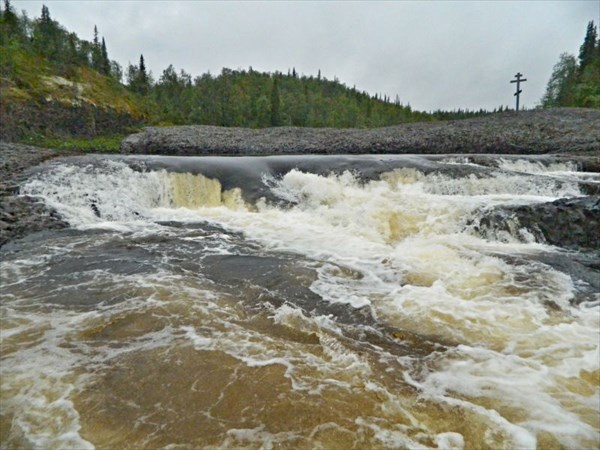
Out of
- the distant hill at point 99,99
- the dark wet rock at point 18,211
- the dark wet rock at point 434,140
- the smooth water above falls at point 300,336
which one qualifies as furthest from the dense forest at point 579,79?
the dark wet rock at point 18,211

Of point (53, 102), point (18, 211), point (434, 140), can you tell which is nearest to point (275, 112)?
point (53, 102)

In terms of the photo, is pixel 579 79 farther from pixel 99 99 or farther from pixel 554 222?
pixel 99 99

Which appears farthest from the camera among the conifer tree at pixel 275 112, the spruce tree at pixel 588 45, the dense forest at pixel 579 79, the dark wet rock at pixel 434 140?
the conifer tree at pixel 275 112

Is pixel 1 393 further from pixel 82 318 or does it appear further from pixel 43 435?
pixel 82 318

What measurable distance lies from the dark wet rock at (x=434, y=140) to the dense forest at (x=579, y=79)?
15.1m

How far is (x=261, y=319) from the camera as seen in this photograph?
462cm

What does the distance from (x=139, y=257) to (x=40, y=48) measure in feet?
149

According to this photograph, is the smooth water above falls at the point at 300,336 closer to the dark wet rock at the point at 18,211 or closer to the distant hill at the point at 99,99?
the dark wet rock at the point at 18,211

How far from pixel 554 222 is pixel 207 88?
6957cm

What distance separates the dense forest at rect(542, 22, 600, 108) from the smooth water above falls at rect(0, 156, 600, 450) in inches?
1458

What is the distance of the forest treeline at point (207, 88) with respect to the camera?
37.9 metres

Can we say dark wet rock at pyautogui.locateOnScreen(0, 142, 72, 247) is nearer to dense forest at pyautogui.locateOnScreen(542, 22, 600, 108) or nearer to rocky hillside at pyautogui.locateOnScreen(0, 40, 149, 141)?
rocky hillside at pyautogui.locateOnScreen(0, 40, 149, 141)

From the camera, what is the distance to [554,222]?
25.4 ft

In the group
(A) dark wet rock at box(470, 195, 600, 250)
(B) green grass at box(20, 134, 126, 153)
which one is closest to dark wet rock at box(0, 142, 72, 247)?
(A) dark wet rock at box(470, 195, 600, 250)
